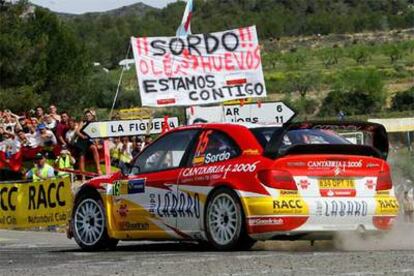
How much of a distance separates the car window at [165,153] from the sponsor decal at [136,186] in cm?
14

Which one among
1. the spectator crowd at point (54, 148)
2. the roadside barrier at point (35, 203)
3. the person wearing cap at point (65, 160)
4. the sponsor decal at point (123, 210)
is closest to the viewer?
the sponsor decal at point (123, 210)

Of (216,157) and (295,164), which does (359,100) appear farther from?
(295,164)

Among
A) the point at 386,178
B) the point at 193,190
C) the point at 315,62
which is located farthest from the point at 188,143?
the point at 315,62

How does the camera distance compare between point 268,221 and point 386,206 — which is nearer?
point 268,221

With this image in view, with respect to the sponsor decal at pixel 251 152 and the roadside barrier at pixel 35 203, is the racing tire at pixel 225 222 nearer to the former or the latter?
the sponsor decal at pixel 251 152

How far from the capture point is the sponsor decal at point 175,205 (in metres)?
12.5

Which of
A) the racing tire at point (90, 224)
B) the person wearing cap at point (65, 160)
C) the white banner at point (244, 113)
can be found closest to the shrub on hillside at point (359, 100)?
the white banner at point (244, 113)

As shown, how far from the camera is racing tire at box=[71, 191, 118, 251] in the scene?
1373 centimetres

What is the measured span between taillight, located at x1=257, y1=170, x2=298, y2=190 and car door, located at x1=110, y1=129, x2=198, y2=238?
1357mm

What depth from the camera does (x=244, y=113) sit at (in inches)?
806

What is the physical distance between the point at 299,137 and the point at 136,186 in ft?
A: 7.29

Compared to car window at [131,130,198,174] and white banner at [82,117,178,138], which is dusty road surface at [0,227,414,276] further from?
white banner at [82,117,178,138]

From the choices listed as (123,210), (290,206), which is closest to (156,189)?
(123,210)

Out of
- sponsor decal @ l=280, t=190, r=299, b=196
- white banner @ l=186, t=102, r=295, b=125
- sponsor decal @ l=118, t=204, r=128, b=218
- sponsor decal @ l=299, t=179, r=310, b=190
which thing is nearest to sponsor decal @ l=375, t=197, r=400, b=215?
sponsor decal @ l=299, t=179, r=310, b=190
